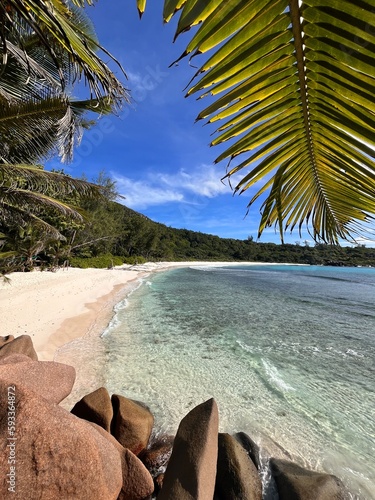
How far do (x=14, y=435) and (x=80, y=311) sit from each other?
920cm

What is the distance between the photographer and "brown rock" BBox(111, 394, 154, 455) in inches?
141

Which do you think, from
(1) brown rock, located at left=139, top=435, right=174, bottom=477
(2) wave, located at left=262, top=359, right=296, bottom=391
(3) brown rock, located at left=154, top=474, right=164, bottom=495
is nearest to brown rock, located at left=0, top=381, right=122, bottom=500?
(3) brown rock, located at left=154, top=474, right=164, bottom=495

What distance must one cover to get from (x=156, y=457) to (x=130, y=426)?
1.68 feet

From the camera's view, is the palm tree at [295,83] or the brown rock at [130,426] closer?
the palm tree at [295,83]

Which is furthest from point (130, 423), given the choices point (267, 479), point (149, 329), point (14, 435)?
point (149, 329)

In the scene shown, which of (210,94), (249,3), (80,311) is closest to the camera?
(249,3)

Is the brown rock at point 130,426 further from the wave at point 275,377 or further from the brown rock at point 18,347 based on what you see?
the wave at point 275,377

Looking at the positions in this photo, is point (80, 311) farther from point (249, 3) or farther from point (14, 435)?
point (249, 3)

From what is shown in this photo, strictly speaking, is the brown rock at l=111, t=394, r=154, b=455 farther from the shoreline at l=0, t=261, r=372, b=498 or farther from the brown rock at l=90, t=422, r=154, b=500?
the shoreline at l=0, t=261, r=372, b=498

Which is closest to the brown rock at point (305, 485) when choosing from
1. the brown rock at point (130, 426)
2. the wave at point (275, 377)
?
the brown rock at point (130, 426)

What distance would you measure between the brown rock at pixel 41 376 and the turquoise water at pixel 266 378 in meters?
1.47

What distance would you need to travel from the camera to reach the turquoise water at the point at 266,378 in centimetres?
428

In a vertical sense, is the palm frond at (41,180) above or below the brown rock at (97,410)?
above

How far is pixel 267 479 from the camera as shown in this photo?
346cm
